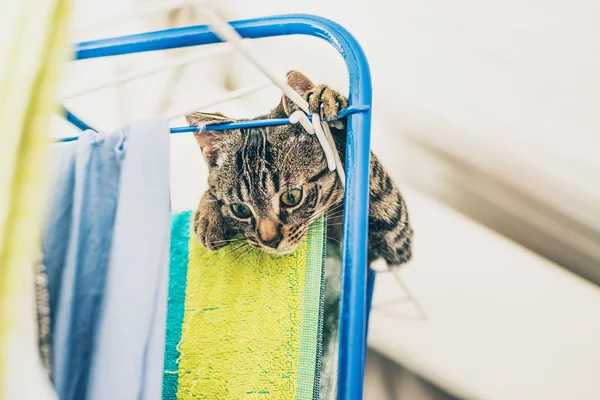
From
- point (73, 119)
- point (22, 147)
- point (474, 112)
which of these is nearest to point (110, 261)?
point (22, 147)

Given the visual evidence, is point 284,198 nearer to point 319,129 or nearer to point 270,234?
point 270,234

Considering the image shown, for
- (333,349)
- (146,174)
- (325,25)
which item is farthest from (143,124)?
(333,349)

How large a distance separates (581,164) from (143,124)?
2.78 feet

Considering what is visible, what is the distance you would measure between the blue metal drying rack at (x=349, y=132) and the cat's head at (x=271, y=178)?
115mm

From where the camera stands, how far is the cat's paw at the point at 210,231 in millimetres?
603

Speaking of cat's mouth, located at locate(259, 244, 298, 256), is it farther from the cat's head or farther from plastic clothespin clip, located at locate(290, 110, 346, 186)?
plastic clothespin clip, located at locate(290, 110, 346, 186)

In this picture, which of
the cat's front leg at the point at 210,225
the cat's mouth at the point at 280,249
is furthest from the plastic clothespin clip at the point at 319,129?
the cat's front leg at the point at 210,225

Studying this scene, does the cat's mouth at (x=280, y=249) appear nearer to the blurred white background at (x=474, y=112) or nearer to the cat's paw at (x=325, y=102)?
the cat's paw at (x=325, y=102)

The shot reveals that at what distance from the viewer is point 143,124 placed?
40cm

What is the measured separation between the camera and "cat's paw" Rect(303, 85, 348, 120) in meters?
0.44

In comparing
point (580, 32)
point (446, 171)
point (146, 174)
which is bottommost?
point (146, 174)

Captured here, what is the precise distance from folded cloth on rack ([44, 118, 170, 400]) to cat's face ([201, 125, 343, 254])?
0.63 ft

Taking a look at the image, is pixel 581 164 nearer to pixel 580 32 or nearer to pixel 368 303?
pixel 580 32

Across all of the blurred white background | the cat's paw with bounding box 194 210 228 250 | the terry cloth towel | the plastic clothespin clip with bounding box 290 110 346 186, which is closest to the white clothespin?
the plastic clothespin clip with bounding box 290 110 346 186
